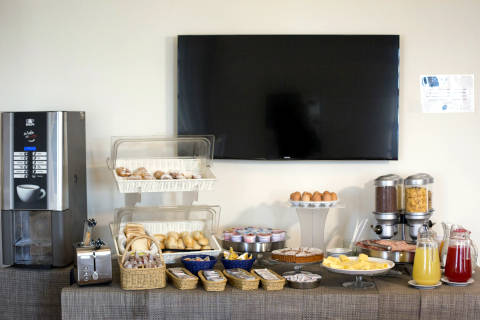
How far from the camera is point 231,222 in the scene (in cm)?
339

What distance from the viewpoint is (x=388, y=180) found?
3.12 metres

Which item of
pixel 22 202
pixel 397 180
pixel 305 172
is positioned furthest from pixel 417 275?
pixel 22 202

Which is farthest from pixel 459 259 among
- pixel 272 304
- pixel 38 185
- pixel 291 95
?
pixel 38 185

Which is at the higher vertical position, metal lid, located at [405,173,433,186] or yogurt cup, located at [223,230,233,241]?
metal lid, located at [405,173,433,186]

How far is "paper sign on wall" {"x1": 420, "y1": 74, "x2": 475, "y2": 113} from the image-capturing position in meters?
3.30

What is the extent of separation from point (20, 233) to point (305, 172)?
1.47 metres

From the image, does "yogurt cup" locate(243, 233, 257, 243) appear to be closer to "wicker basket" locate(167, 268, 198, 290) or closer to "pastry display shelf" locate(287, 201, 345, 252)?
"pastry display shelf" locate(287, 201, 345, 252)

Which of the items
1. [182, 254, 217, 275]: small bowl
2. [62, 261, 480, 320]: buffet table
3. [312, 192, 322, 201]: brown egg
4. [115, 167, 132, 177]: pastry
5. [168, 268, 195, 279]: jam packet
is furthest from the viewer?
[312, 192, 322, 201]: brown egg

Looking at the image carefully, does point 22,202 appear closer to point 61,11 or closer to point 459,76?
point 61,11

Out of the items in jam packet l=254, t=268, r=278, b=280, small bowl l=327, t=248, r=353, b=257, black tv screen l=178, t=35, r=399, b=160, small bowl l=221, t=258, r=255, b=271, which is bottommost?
jam packet l=254, t=268, r=278, b=280

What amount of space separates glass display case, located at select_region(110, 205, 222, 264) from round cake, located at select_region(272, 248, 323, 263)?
0.91ft

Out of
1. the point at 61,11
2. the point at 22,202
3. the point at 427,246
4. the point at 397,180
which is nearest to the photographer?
the point at 427,246

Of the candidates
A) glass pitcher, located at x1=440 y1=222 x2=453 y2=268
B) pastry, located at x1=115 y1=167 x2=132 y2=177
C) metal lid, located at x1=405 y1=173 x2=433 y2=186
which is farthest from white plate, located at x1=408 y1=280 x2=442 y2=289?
pastry, located at x1=115 y1=167 x2=132 y2=177

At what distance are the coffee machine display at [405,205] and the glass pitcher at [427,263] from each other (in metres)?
0.54
